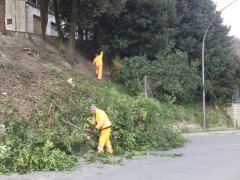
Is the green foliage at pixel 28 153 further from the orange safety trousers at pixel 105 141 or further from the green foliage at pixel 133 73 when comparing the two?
the green foliage at pixel 133 73

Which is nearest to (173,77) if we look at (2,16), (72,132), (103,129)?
(103,129)

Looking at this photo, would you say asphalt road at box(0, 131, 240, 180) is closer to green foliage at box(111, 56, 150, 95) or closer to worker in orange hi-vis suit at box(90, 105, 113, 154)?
worker in orange hi-vis suit at box(90, 105, 113, 154)

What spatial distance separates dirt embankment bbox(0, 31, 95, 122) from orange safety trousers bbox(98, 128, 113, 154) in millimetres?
2752

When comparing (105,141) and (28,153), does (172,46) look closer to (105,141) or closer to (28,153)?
(105,141)

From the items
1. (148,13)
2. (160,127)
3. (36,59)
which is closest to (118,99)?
(160,127)

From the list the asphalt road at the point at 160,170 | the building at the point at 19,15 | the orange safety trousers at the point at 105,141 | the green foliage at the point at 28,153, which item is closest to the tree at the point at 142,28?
the building at the point at 19,15

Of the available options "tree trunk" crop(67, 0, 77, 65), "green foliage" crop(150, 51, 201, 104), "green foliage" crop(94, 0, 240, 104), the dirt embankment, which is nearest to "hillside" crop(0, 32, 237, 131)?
the dirt embankment

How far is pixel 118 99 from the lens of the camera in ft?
28.9

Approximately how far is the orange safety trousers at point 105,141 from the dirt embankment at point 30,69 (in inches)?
108

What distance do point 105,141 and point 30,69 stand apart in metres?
5.93

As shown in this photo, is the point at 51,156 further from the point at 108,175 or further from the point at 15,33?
the point at 15,33

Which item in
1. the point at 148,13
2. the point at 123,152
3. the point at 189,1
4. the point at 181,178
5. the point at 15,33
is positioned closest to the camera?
the point at 181,178

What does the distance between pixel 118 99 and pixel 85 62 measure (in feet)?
25.8

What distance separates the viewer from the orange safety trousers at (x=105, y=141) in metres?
7.30
